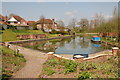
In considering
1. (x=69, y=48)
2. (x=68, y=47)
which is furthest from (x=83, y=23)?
(x=69, y=48)

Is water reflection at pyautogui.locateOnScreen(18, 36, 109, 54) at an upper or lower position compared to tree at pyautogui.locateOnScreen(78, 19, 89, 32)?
lower

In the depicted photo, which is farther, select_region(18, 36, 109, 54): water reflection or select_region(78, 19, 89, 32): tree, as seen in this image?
select_region(78, 19, 89, 32): tree

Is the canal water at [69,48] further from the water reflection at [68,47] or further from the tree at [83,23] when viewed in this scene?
the tree at [83,23]

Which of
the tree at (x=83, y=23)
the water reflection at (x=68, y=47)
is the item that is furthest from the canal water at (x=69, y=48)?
the tree at (x=83, y=23)

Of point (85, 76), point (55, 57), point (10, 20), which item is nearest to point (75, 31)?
point (10, 20)

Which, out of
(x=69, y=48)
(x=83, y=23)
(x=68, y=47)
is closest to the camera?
(x=69, y=48)

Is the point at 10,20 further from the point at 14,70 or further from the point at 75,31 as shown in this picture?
the point at 14,70

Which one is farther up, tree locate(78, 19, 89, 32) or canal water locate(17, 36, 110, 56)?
tree locate(78, 19, 89, 32)

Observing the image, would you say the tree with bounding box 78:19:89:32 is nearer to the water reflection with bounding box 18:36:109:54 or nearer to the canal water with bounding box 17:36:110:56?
the canal water with bounding box 17:36:110:56

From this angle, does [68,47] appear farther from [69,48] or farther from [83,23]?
[83,23]

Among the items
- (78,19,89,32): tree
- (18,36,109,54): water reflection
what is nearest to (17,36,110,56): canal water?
(18,36,109,54): water reflection

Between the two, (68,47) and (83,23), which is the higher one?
(83,23)

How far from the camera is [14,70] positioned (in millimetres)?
8336

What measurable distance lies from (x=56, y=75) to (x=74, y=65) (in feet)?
4.58
